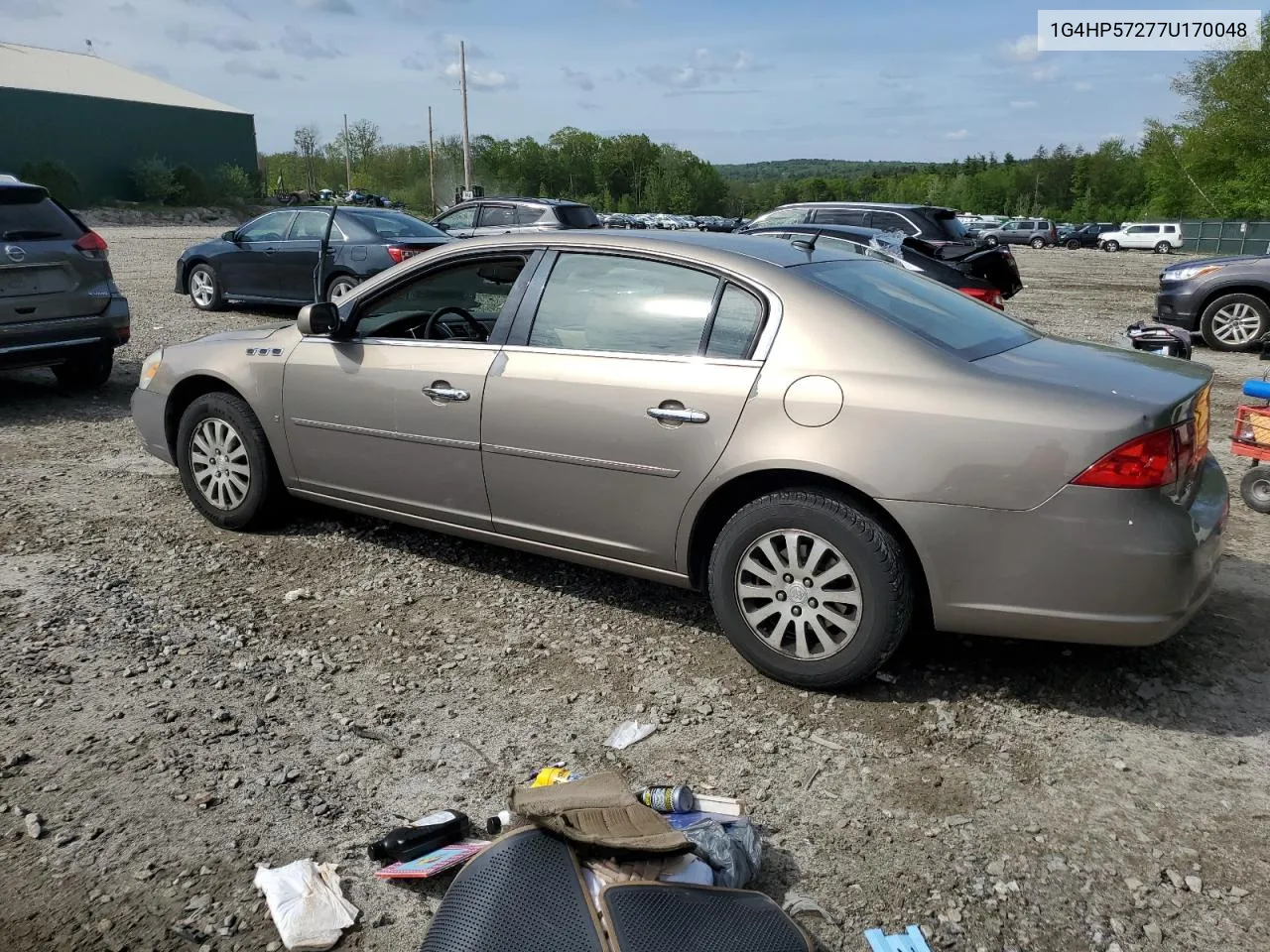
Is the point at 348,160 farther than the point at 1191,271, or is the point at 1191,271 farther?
the point at 348,160

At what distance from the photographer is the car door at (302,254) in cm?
1303

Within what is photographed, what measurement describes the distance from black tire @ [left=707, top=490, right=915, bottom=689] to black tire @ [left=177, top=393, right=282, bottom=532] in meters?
2.53

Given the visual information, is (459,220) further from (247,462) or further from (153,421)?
(247,462)

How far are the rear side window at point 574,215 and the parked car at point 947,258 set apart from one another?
3.78m

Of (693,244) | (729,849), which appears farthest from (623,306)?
(729,849)

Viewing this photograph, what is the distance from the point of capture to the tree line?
2202 inches

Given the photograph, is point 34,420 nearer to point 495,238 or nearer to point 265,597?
point 265,597

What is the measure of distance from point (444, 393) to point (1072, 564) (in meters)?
2.54

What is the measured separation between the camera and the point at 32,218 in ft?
26.0

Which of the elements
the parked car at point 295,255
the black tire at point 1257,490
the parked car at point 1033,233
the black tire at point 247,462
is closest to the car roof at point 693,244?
the black tire at point 247,462

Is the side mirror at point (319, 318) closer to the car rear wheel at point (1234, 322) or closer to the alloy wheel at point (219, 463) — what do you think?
the alloy wheel at point (219, 463)

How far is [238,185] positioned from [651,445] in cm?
6420

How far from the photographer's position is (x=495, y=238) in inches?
177

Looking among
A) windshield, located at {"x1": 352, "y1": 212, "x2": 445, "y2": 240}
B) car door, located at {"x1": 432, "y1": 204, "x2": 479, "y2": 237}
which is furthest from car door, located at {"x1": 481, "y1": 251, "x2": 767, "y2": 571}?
car door, located at {"x1": 432, "y1": 204, "x2": 479, "y2": 237}
